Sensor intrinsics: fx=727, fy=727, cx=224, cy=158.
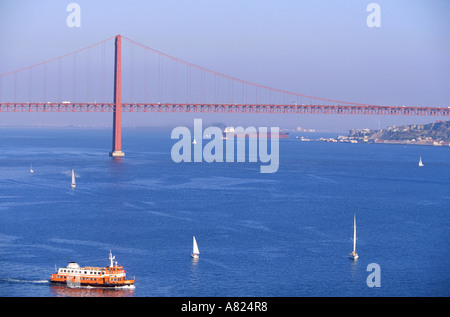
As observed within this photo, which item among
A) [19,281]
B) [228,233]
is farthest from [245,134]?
[19,281]

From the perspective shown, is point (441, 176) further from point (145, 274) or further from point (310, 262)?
point (145, 274)

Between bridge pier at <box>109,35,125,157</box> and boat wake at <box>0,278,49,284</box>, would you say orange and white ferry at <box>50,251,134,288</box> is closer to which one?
boat wake at <box>0,278,49,284</box>

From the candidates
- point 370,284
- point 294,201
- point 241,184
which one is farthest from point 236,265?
point 241,184

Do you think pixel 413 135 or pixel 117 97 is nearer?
pixel 117 97

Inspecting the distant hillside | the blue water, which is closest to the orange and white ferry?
the blue water

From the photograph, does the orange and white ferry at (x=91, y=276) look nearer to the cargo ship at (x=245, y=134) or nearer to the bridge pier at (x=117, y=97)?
the bridge pier at (x=117, y=97)

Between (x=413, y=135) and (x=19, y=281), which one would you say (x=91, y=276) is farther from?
(x=413, y=135)

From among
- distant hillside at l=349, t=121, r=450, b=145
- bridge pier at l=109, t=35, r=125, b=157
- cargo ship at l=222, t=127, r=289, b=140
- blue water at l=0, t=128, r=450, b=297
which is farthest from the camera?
cargo ship at l=222, t=127, r=289, b=140
